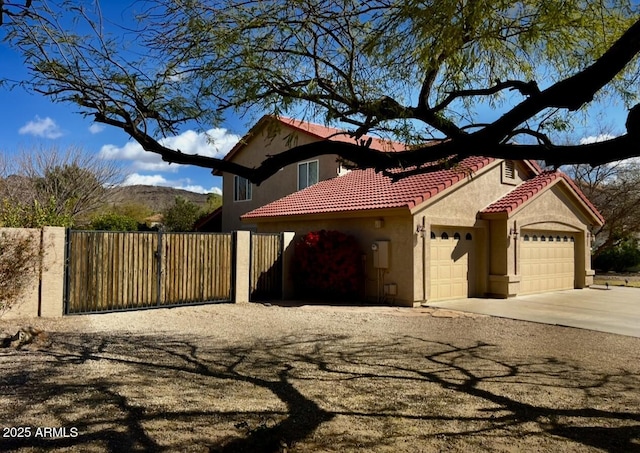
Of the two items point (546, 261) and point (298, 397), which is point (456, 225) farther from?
point (298, 397)

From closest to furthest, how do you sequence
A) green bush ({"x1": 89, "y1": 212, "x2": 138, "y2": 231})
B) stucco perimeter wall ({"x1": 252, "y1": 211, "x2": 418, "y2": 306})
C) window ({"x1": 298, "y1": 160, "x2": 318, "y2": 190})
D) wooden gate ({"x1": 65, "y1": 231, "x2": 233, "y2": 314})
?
wooden gate ({"x1": 65, "y1": 231, "x2": 233, "y2": 314}), stucco perimeter wall ({"x1": 252, "y1": 211, "x2": 418, "y2": 306}), window ({"x1": 298, "y1": 160, "x2": 318, "y2": 190}), green bush ({"x1": 89, "y1": 212, "x2": 138, "y2": 231})

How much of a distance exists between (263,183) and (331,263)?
10.6 m

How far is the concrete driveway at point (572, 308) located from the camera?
11312 mm

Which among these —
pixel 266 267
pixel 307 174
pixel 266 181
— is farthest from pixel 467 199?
pixel 266 181

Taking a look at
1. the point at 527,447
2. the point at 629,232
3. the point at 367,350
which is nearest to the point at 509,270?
the point at 367,350

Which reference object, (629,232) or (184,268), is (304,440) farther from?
(629,232)

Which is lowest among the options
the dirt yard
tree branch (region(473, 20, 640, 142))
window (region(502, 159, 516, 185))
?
the dirt yard

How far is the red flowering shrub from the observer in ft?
48.0

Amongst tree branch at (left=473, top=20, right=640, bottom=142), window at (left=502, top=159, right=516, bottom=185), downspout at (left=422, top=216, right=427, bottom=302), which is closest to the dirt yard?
tree branch at (left=473, top=20, right=640, bottom=142)

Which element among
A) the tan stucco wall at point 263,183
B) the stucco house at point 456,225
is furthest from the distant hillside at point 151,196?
the stucco house at point 456,225

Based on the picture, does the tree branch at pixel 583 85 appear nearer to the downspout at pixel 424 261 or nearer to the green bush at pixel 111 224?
the downspout at pixel 424 261

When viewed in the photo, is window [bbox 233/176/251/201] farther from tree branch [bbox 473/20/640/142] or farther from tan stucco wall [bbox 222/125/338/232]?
tree branch [bbox 473/20/640/142]

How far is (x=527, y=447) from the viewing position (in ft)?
14.0

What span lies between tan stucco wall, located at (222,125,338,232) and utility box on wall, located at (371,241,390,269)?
6.80m
